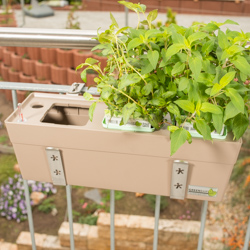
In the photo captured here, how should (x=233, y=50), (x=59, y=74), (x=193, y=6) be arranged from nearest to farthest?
(x=233, y=50) → (x=59, y=74) → (x=193, y=6)

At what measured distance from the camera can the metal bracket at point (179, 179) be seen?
→ 89 cm

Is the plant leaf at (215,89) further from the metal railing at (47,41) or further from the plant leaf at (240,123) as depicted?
the metal railing at (47,41)

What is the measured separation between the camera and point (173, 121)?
0.87 m

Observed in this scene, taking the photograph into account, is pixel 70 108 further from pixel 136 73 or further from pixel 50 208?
pixel 50 208

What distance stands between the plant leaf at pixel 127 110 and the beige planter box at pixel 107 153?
0.31 feet

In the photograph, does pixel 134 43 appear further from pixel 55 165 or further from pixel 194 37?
pixel 55 165

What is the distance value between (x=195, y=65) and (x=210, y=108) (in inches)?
4.0

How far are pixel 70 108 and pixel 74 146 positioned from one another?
0.52 ft

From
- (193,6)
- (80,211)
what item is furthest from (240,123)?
(193,6)

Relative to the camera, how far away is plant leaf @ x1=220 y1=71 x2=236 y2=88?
2.38ft

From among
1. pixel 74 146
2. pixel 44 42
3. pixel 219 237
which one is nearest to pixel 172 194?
pixel 74 146

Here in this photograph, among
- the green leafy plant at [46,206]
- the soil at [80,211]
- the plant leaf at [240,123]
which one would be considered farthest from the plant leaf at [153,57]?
the green leafy plant at [46,206]

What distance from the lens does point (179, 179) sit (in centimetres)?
92

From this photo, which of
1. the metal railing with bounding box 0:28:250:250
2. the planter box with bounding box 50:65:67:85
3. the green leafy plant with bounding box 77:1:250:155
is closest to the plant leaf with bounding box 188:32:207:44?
the green leafy plant with bounding box 77:1:250:155
